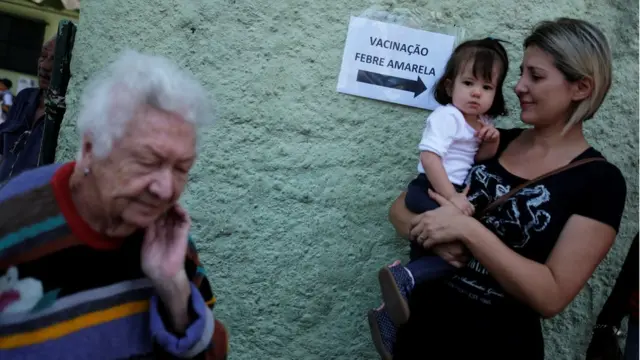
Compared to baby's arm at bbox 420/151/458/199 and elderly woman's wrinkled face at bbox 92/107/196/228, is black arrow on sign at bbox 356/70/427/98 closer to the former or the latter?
baby's arm at bbox 420/151/458/199

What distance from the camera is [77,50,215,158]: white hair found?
1638 mm

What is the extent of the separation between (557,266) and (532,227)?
0.15 meters

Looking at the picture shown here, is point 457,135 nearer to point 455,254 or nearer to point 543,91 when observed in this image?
point 543,91

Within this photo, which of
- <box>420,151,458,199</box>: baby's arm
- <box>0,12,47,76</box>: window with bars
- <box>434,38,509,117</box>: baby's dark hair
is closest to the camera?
<box>420,151,458,199</box>: baby's arm

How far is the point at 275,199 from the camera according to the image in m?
2.97

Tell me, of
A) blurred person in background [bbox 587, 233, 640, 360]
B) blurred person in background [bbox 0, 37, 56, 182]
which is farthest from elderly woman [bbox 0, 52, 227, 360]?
blurred person in background [bbox 0, 37, 56, 182]

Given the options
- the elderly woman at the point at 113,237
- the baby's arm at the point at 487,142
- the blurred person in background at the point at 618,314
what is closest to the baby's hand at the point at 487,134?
the baby's arm at the point at 487,142

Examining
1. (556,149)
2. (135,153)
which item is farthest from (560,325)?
(135,153)

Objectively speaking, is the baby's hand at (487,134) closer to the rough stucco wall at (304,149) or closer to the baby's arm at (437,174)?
the baby's arm at (437,174)

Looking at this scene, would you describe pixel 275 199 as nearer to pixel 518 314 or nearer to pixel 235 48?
pixel 235 48

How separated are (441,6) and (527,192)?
1138mm

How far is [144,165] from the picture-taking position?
1.65 meters

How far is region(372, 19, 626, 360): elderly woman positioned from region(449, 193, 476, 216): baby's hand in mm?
28

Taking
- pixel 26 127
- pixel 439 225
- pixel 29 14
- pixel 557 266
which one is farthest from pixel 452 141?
pixel 29 14
